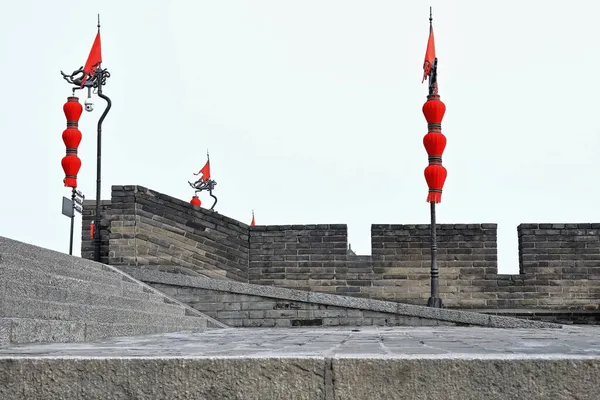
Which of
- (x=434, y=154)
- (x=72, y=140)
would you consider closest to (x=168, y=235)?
(x=434, y=154)

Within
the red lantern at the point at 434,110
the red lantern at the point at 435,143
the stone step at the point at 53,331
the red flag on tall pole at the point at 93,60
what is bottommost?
the stone step at the point at 53,331

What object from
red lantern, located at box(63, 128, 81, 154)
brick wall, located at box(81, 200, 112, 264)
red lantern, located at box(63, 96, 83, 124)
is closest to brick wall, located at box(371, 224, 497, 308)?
brick wall, located at box(81, 200, 112, 264)

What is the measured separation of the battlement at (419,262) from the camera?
12391 mm

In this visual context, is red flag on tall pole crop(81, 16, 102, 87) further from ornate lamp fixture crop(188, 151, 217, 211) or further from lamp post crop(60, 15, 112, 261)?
ornate lamp fixture crop(188, 151, 217, 211)

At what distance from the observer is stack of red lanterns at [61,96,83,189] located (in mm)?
14820

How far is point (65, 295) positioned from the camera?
19.6 ft

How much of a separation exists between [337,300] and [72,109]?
24.9 ft

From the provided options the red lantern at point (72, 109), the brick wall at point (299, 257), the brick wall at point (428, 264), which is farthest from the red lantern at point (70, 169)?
the brick wall at point (428, 264)

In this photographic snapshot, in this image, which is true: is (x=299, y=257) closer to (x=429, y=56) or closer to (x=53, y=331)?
(x=429, y=56)

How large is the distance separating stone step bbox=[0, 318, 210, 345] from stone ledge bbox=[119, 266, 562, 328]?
340cm

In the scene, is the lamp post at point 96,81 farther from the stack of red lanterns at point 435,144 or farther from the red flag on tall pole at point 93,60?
the stack of red lanterns at point 435,144

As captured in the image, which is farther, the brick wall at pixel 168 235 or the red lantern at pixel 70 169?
the red lantern at pixel 70 169

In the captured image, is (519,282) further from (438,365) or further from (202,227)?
(438,365)

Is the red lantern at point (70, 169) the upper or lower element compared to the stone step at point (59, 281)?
upper
